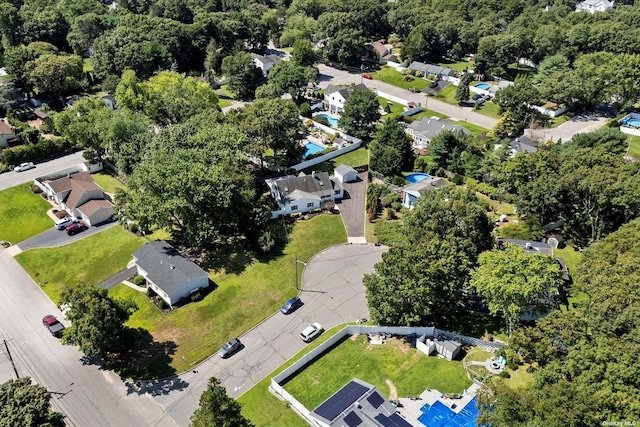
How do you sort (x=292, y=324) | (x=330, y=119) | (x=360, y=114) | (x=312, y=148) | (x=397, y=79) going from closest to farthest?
(x=292, y=324)
(x=360, y=114)
(x=312, y=148)
(x=330, y=119)
(x=397, y=79)

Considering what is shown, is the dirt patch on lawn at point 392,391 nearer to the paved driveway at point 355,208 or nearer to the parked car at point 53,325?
the paved driveway at point 355,208

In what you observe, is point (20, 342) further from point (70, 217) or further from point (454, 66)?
point (454, 66)

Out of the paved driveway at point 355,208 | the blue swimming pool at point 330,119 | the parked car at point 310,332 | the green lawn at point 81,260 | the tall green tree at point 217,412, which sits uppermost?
the tall green tree at point 217,412

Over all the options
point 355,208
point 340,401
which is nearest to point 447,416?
point 340,401

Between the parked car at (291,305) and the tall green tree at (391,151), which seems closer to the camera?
the parked car at (291,305)

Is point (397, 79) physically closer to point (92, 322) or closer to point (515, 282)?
point (515, 282)

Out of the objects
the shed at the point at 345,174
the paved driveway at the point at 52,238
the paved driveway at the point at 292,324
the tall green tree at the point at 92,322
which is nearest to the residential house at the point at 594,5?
the shed at the point at 345,174
